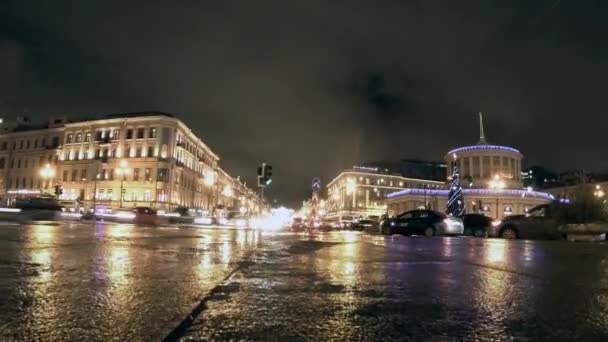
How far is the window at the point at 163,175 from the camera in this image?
80162 mm

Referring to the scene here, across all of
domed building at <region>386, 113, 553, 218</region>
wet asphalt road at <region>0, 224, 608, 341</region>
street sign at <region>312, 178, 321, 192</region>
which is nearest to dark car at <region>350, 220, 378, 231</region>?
street sign at <region>312, 178, 321, 192</region>

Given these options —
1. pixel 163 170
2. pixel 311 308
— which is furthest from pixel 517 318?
pixel 163 170

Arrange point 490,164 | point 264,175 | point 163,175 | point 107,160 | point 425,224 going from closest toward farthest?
1. point 264,175
2. point 425,224
3. point 163,175
4. point 107,160
5. point 490,164

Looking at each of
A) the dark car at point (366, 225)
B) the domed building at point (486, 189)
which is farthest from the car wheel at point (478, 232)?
the domed building at point (486, 189)

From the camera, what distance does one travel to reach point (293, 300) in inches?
138

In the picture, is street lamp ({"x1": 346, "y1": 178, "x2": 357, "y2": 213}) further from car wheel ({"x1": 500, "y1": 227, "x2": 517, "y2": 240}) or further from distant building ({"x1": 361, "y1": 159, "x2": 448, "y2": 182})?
car wheel ({"x1": 500, "y1": 227, "x2": 517, "y2": 240})

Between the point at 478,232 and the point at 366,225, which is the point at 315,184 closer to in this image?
the point at 478,232

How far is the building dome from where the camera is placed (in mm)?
109688

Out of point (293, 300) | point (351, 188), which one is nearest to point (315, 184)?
point (293, 300)

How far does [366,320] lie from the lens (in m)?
2.88

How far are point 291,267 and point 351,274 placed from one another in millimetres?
994

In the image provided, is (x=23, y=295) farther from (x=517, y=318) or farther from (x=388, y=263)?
(x=388, y=263)

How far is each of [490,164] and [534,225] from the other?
10023 centimetres

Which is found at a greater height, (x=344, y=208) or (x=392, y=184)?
(x=392, y=184)
